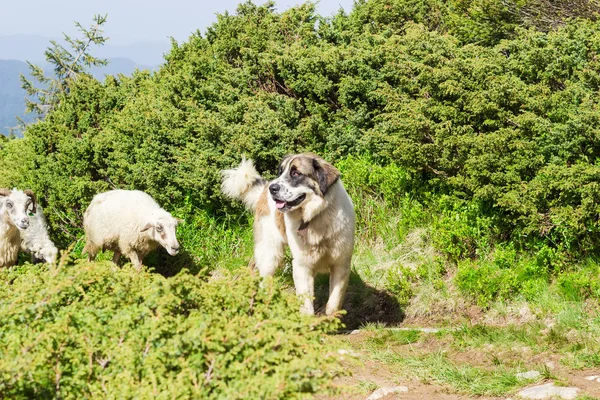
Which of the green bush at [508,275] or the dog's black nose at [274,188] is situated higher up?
the dog's black nose at [274,188]

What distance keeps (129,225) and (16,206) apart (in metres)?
1.45

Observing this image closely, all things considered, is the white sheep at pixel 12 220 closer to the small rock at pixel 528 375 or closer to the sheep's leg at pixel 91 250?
the sheep's leg at pixel 91 250

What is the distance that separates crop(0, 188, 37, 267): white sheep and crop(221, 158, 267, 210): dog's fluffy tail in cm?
273

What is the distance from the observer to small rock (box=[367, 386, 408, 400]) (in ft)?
16.8

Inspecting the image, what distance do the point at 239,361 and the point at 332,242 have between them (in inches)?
148

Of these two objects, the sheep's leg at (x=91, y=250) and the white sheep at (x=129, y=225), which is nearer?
the white sheep at (x=129, y=225)

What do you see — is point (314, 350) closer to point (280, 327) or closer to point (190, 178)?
point (280, 327)

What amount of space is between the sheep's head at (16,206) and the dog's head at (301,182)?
396 cm

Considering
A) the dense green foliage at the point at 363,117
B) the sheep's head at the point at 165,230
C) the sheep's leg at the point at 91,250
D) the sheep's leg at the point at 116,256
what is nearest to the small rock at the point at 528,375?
the dense green foliage at the point at 363,117

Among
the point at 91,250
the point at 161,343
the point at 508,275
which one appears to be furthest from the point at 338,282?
the point at 91,250

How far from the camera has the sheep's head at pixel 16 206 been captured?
8789 millimetres

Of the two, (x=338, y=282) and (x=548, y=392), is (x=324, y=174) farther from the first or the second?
(x=548, y=392)

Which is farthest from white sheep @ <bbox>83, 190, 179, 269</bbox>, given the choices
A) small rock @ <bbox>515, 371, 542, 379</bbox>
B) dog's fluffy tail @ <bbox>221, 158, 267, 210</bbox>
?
small rock @ <bbox>515, 371, 542, 379</bbox>

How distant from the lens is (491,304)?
6730 mm
